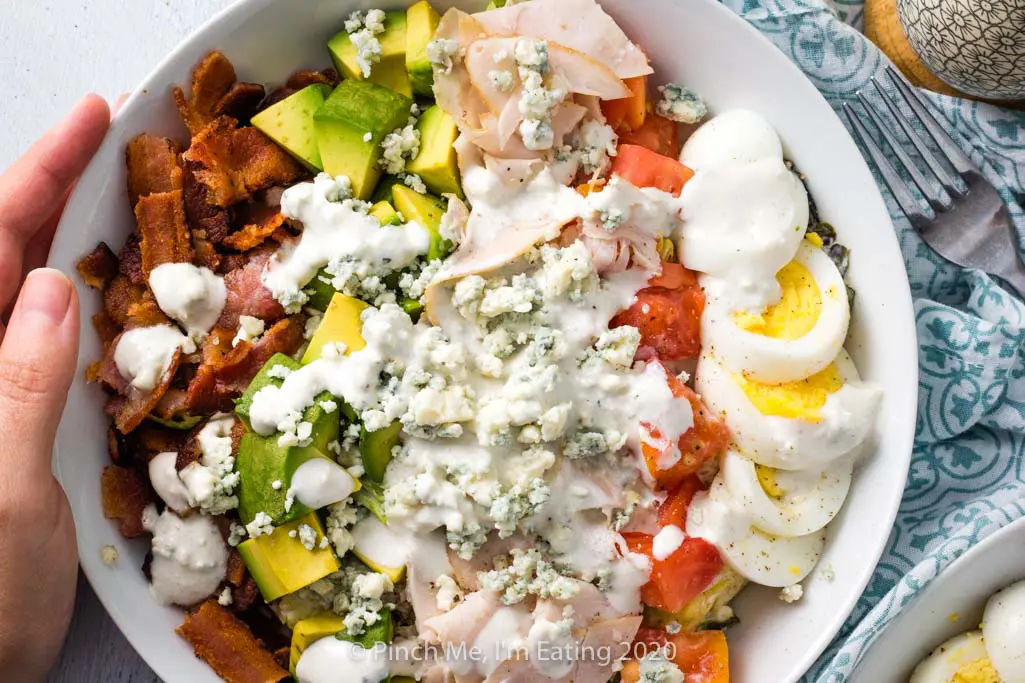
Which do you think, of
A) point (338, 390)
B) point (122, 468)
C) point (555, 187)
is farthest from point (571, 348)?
point (122, 468)

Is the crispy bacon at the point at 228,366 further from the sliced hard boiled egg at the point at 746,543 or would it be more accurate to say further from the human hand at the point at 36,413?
the sliced hard boiled egg at the point at 746,543

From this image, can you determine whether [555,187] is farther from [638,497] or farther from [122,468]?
[122,468]

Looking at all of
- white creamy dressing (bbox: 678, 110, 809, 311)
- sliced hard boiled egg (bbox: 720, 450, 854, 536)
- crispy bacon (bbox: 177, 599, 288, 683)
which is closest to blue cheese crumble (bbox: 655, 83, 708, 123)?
white creamy dressing (bbox: 678, 110, 809, 311)

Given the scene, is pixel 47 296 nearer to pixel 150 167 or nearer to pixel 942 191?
pixel 150 167

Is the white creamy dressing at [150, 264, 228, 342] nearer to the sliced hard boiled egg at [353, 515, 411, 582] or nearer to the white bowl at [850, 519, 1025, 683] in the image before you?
the sliced hard boiled egg at [353, 515, 411, 582]

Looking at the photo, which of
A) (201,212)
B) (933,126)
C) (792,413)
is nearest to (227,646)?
(201,212)

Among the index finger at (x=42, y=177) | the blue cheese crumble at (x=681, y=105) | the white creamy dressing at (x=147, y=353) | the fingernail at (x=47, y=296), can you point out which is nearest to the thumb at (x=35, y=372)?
the fingernail at (x=47, y=296)
